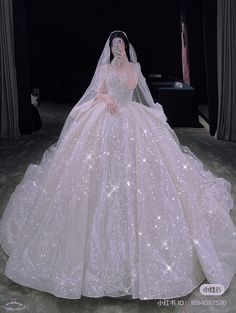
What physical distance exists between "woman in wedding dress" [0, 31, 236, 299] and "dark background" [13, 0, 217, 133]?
5.70 meters

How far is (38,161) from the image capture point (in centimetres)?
486

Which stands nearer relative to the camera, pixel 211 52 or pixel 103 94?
pixel 103 94

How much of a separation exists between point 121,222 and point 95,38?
730 cm

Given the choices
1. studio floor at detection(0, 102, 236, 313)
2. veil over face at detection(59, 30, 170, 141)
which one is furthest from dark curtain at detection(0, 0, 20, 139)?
veil over face at detection(59, 30, 170, 141)

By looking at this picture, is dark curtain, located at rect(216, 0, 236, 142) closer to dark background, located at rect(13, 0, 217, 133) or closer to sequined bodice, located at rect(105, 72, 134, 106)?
dark background, located at rect(13, 0, 217, 133)

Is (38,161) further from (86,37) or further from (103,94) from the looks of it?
(86,37)

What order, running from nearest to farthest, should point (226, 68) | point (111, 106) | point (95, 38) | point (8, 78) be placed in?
point (111, 106) < point (226, 68) < point (8, 78) < point (95, 38)

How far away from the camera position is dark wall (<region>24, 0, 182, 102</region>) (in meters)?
8.67

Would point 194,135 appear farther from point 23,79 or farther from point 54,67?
point 54,67

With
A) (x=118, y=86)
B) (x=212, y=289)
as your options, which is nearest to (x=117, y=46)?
(x=118, y=86)

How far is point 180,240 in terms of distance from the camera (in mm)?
2395

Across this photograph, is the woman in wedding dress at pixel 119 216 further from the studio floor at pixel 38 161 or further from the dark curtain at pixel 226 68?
the dark curtain at pixel 226 68

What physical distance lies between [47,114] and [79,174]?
5473mm

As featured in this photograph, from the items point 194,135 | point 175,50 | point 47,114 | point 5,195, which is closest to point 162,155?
point 5,195
